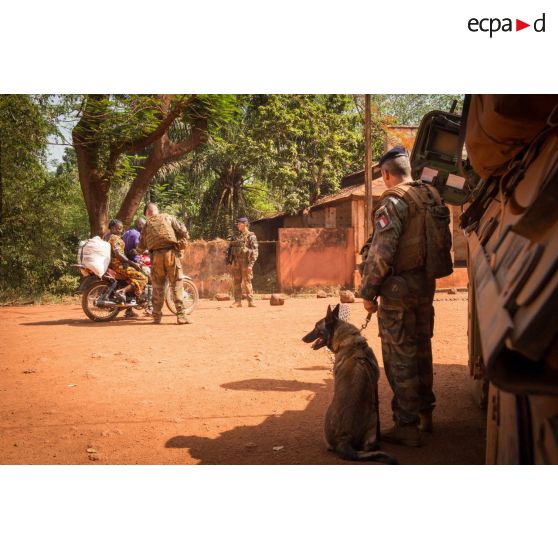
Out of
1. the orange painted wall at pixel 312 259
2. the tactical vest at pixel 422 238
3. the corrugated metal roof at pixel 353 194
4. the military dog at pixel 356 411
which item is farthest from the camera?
the corrugated metal roof at pixel 353 194

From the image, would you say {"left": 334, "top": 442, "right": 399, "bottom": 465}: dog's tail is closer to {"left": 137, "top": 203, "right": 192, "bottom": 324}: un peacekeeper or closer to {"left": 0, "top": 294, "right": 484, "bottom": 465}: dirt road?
{"left": 0, "top": 294, "right": 484, "bottom": 465}: dirt road

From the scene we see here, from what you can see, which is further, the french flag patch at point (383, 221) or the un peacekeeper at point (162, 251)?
the un peacekeeper at point (162, 251)

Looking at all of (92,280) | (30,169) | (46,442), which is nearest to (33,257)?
(30,169)

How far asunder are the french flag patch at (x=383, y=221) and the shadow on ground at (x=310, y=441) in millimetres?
1403

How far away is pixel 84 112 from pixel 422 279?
369 inches

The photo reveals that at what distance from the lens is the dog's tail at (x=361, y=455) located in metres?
3.12

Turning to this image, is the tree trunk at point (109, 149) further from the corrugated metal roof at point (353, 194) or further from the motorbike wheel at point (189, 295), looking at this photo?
the corrugated metal roof at point (353, 194)

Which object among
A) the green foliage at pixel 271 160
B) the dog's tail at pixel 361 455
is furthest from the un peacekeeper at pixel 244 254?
the dog's tail at pixel 361 455

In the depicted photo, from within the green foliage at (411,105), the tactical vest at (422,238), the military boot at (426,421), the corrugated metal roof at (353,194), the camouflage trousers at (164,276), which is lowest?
the military boot at (426,421)

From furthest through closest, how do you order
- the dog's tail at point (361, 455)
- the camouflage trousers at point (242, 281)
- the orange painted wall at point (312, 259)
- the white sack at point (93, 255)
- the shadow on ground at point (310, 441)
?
1. the orange painted wall at point (312, 259)
2. the camouflage trousers at point (242, 281)
3. the white sack at point (93, 255)
4. the shadow on ground at point (310, 441)
5. the dog's tail at point (361, 455)

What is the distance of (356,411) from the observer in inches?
132

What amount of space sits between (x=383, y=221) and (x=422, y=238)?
28cm

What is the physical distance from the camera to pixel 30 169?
12.1 meters

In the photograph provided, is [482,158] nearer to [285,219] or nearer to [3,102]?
[3,102]
